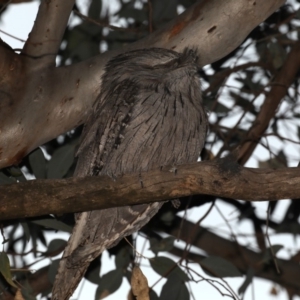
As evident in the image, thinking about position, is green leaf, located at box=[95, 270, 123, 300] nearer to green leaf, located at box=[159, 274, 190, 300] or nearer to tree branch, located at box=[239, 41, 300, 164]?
green leaf, located at box=[159, 274, 190, 300]

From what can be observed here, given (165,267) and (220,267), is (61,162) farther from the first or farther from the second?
(220,267)

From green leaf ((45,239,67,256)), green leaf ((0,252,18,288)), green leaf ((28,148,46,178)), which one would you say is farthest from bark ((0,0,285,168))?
green leaf ((45,239,67,256))

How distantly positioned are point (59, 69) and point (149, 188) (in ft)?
2.98

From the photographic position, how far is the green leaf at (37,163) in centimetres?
399

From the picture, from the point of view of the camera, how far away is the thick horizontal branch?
2.91 m

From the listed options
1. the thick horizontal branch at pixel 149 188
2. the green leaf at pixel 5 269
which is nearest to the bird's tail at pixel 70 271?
the green leaf at pixel 5 269

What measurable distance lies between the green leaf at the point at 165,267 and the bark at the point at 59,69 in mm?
975

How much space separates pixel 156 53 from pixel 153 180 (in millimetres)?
853

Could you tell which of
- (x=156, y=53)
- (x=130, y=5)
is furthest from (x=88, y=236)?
(x=130, y=5)

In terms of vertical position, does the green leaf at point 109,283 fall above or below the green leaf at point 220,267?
below

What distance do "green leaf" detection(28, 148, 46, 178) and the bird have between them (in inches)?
14.3

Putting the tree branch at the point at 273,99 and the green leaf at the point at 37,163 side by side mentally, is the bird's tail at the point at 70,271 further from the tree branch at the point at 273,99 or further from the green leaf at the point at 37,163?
the tree branch at the point at 273,99

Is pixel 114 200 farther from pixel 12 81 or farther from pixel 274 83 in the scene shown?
pixel 274 83

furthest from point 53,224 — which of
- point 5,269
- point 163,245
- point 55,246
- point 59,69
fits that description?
point 59,69
